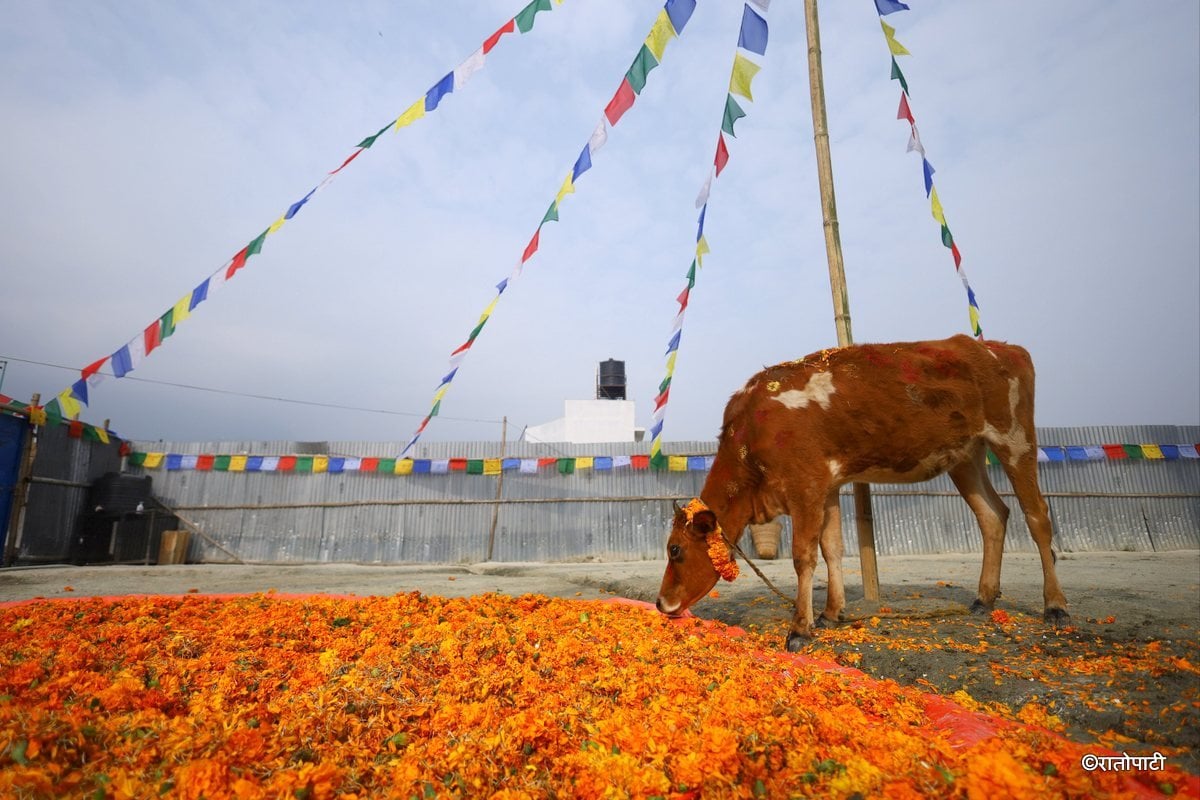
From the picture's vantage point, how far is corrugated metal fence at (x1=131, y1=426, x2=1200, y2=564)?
12008mm

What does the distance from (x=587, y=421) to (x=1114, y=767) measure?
2359 cm

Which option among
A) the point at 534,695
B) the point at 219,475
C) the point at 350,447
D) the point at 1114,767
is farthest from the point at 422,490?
the point at 1114,767

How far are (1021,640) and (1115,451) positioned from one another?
42.0 ft

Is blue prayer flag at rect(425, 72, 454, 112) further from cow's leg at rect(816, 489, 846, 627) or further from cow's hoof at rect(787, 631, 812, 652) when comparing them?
cow's hoof at rect(787, 631, 812, 652)

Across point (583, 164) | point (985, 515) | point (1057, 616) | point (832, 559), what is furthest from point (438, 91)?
point (1057, 616)

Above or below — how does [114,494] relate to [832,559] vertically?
above

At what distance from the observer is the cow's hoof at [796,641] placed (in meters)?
3.51

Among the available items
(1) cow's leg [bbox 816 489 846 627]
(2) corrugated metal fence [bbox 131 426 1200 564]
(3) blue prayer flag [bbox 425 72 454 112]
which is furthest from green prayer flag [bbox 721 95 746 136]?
(2) corrugated metal fence [bbox 131 426 1200 564]

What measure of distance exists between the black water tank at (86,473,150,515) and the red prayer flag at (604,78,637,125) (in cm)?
1290

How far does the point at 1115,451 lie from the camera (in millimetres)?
12250

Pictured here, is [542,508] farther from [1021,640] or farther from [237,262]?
[1021,640]

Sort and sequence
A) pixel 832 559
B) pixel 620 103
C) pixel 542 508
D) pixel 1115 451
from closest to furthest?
pixel 832 559 → pixel 620 103 → pixel 1115 451 → pixel 542 508

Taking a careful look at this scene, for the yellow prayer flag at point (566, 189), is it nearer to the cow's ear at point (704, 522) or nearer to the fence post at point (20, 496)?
the cow's ear at point (704, 522)

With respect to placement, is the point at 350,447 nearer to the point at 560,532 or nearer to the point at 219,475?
the point at 219,475
